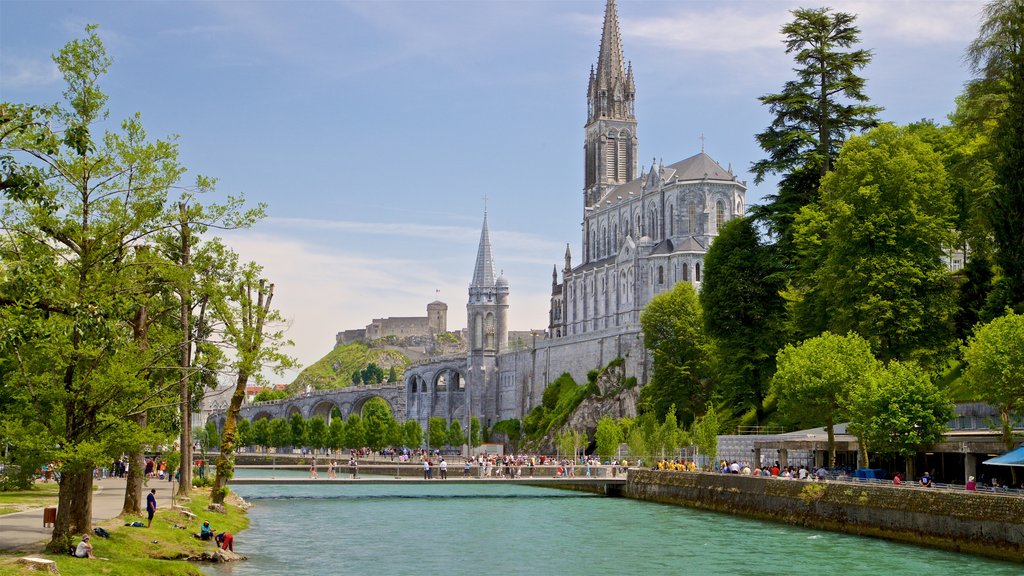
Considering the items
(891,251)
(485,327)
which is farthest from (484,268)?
(891,251)

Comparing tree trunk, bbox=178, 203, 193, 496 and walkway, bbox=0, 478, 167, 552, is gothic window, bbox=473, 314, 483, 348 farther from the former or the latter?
tree trunk, bbox=178, 203, 193, 496

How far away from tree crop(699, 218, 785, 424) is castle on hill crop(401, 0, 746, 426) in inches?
1133

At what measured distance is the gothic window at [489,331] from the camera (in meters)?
105

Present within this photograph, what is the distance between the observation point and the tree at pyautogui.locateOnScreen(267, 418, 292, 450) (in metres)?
105

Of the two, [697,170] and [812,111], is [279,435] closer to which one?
[697,170]

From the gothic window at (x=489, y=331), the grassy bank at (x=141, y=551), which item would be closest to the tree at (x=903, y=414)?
the grassy bank at (x=141, y=551)

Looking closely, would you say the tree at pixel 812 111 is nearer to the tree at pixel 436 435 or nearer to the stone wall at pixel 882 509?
the stone wall at pixel 882 509

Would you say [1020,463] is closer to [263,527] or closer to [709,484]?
[709,484]

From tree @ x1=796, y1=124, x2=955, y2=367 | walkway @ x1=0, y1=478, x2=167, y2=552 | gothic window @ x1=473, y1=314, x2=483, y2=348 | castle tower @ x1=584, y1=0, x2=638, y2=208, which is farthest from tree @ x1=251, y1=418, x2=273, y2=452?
tree @ x1=796, y1=124, x2=955, y2=367

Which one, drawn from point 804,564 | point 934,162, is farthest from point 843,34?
point 804,564

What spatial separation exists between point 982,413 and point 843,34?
16314mm

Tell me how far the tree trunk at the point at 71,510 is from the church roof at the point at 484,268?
294 feet

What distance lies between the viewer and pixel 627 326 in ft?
270

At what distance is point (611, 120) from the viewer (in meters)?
112
